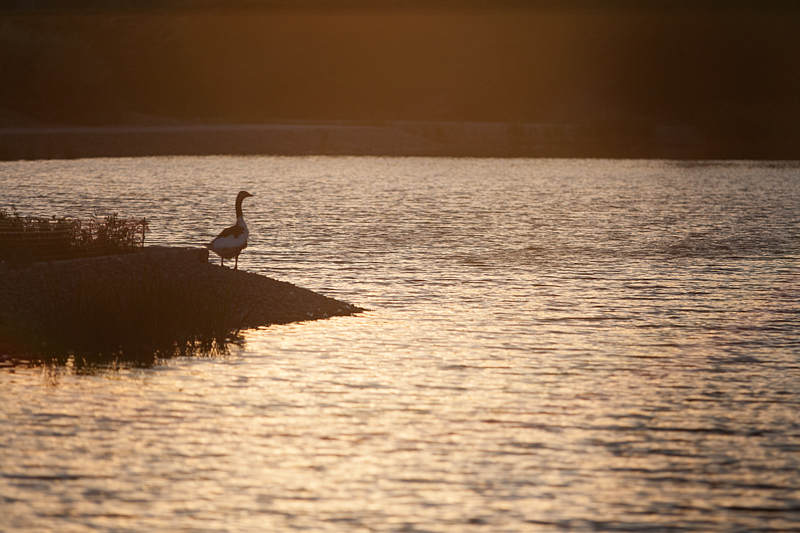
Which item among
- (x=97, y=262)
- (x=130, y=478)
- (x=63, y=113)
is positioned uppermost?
(x=63, y=113)

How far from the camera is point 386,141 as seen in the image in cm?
11119

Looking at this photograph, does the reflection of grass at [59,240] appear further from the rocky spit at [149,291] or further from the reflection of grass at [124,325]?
the reflection of grass at [124,325]

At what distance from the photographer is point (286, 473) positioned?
11.9 m

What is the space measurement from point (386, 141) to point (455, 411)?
97.6 m

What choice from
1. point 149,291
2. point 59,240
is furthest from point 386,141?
point 149,291

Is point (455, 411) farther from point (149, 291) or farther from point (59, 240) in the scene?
point (59, 240)

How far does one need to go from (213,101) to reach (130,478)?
14507cm

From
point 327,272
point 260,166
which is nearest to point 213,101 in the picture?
point 260,166

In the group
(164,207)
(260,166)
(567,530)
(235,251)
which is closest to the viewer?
(567,530)

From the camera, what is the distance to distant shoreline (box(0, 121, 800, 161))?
88.4 metres

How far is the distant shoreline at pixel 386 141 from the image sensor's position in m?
88.4

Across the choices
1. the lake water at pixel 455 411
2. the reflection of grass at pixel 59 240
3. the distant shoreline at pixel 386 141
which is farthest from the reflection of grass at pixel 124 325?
the distant shoreline at pixel 386 141

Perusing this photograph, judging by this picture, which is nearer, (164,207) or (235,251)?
(235,251)

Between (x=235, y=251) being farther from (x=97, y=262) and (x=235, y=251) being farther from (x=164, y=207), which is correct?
(x=164, y=207)
